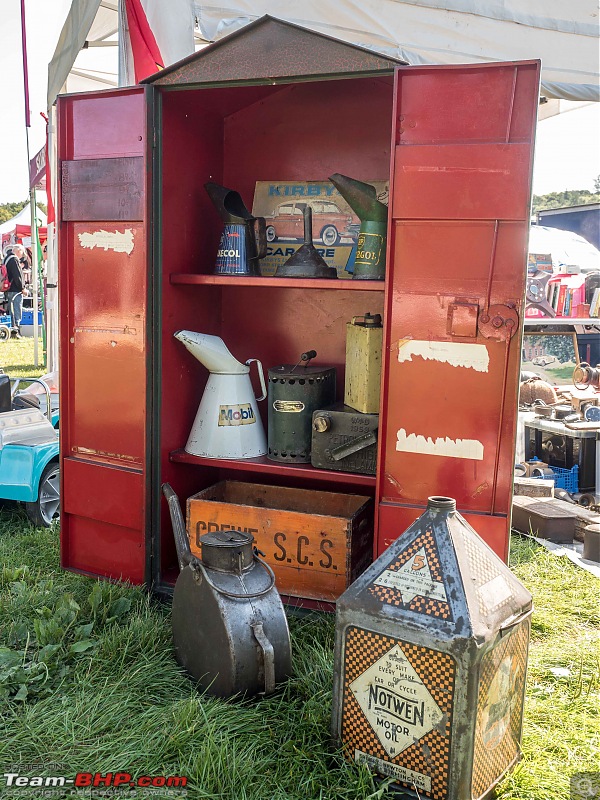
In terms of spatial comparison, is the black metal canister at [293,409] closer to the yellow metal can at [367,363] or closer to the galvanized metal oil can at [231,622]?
the yellow metal can at [367,363]

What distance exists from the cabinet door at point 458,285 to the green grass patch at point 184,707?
1.92 ft

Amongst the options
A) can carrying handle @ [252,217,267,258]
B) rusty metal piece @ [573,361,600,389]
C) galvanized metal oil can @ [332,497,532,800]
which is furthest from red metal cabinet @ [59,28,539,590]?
rusty metal piece @ [573,361,600,389]

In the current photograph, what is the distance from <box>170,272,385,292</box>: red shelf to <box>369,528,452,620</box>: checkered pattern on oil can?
3.58ft

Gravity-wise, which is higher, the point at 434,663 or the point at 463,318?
the point at 463,318

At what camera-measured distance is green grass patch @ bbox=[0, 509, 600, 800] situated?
199 cm

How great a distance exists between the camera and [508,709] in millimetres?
1961

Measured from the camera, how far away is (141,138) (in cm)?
289

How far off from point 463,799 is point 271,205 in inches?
103

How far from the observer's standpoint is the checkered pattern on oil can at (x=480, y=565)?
Result: 187 centimetres

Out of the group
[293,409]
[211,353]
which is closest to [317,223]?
[211,353]

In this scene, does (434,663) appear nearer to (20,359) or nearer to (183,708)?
(183,708)

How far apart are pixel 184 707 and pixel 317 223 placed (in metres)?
2.19

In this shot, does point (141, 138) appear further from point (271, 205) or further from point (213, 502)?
point (213, 502)

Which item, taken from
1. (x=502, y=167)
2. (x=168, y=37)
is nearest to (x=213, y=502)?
(x=502, y=167)
